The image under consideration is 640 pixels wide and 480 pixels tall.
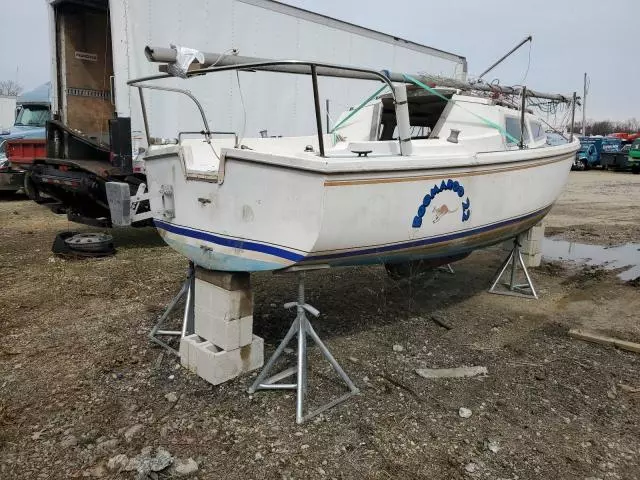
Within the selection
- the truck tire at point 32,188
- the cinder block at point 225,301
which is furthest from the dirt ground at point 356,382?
the truck tire at point 32,188

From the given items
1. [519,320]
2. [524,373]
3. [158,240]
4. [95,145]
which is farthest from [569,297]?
[95,145]

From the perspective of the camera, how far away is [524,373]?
3.77m

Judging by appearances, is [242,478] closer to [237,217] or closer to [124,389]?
[124,389]

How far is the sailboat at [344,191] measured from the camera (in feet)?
9.77

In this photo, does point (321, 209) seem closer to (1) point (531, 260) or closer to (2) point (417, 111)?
(2) point (417, 111)

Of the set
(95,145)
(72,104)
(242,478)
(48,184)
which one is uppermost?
(72,104)

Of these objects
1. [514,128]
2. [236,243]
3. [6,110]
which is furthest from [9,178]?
[6,110]

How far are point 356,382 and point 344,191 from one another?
1412mm

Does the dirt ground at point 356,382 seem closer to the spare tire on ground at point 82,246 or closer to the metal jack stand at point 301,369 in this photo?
the metal jack stand at point 301,369

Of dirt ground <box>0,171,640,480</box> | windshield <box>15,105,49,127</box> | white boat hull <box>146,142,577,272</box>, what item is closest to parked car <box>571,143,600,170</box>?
dirt ground <box>0,171,640,480</box>

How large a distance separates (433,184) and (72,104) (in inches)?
Answer: 275

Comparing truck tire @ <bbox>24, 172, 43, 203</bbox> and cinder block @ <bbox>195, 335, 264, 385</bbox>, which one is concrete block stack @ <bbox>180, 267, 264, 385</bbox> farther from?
truck tire @ <bbox>24, 172, 43, 203</bbox>

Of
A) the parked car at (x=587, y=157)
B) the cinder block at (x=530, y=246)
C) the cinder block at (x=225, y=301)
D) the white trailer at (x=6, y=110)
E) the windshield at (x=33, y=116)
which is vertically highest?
the white trailer at (x=6, y=110)

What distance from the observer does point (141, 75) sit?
6.74 meters
